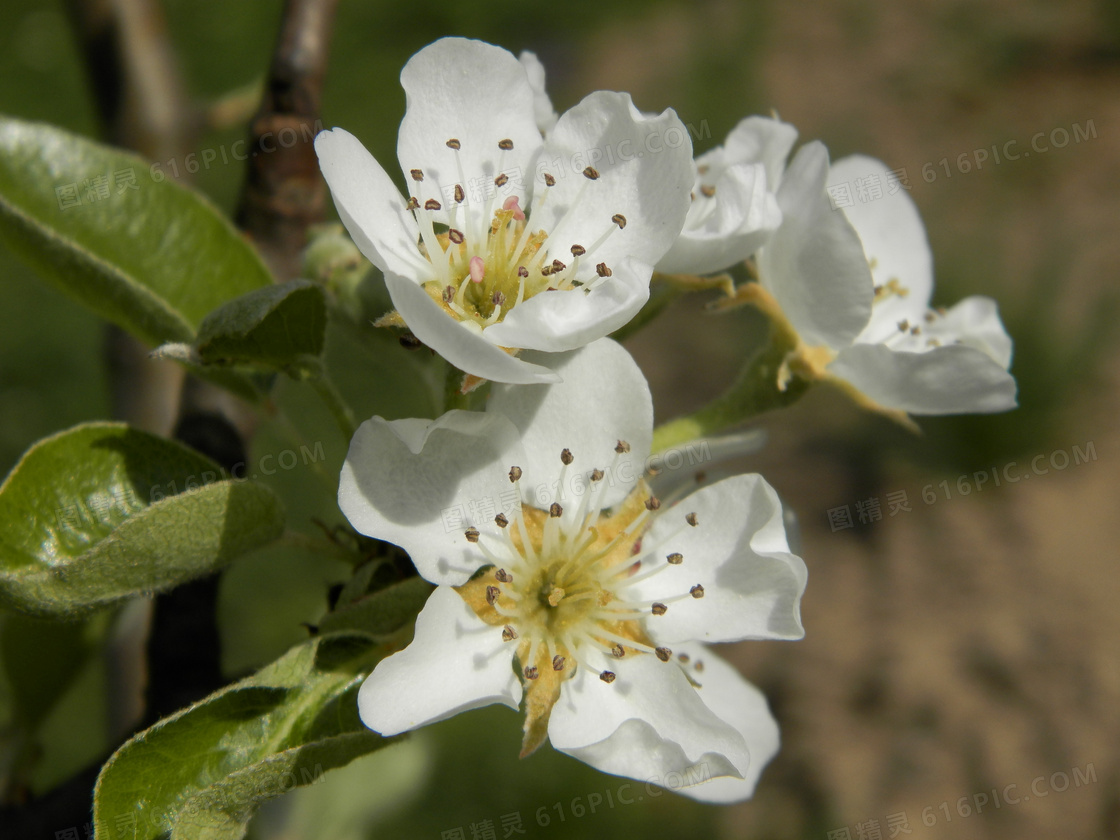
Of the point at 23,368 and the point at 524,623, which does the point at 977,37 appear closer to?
the point at 23,368

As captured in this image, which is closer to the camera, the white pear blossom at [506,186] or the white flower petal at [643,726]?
the white flower petal at [643,726]

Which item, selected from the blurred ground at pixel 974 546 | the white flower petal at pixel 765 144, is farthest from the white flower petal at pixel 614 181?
the blurred ground at pixel 974 546

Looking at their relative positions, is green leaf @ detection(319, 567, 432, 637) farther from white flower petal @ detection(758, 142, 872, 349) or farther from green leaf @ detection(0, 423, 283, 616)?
white flower petal @ detection(758, 142, 872, 349)

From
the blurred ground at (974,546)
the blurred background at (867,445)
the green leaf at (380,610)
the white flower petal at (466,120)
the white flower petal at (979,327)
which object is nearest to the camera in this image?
the green leaf at (380,610)

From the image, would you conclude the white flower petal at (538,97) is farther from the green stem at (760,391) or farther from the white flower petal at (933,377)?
the white flower petal at (933,377)

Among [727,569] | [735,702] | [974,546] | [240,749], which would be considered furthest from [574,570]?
[974,546]

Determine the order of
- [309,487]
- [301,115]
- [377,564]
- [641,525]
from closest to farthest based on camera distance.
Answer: [377,564], [641,525], [301,115], [309,487]

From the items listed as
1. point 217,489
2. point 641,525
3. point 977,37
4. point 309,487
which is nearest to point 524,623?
point 641,525
